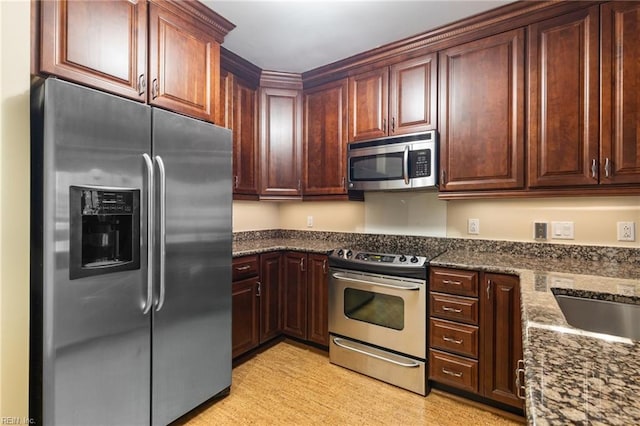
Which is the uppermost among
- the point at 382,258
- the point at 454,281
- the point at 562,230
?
the point at 562,230

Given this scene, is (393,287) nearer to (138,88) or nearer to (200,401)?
(200,401)

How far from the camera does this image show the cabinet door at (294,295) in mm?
2764

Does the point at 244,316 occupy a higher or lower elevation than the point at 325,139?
lower

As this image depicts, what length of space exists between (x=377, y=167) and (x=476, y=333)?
1.35m

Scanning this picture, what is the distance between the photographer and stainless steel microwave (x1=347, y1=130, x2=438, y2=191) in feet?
7.65

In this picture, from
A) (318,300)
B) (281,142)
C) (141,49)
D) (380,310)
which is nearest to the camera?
(141,49)

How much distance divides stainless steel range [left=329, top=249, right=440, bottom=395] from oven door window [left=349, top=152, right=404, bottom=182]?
61cm

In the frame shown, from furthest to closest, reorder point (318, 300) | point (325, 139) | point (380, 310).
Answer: point (325, 139), point (318, 300), point (380, 310)

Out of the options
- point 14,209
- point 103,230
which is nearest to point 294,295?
point 103,230

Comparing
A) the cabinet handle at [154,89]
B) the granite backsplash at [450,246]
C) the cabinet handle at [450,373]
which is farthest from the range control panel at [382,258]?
the cabinet handle at [154,89]

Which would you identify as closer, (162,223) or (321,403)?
(162,223)

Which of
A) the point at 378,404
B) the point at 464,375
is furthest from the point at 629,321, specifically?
the point at 378,404

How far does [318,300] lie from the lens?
8.83ft

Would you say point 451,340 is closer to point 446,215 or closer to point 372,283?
point 372,283
